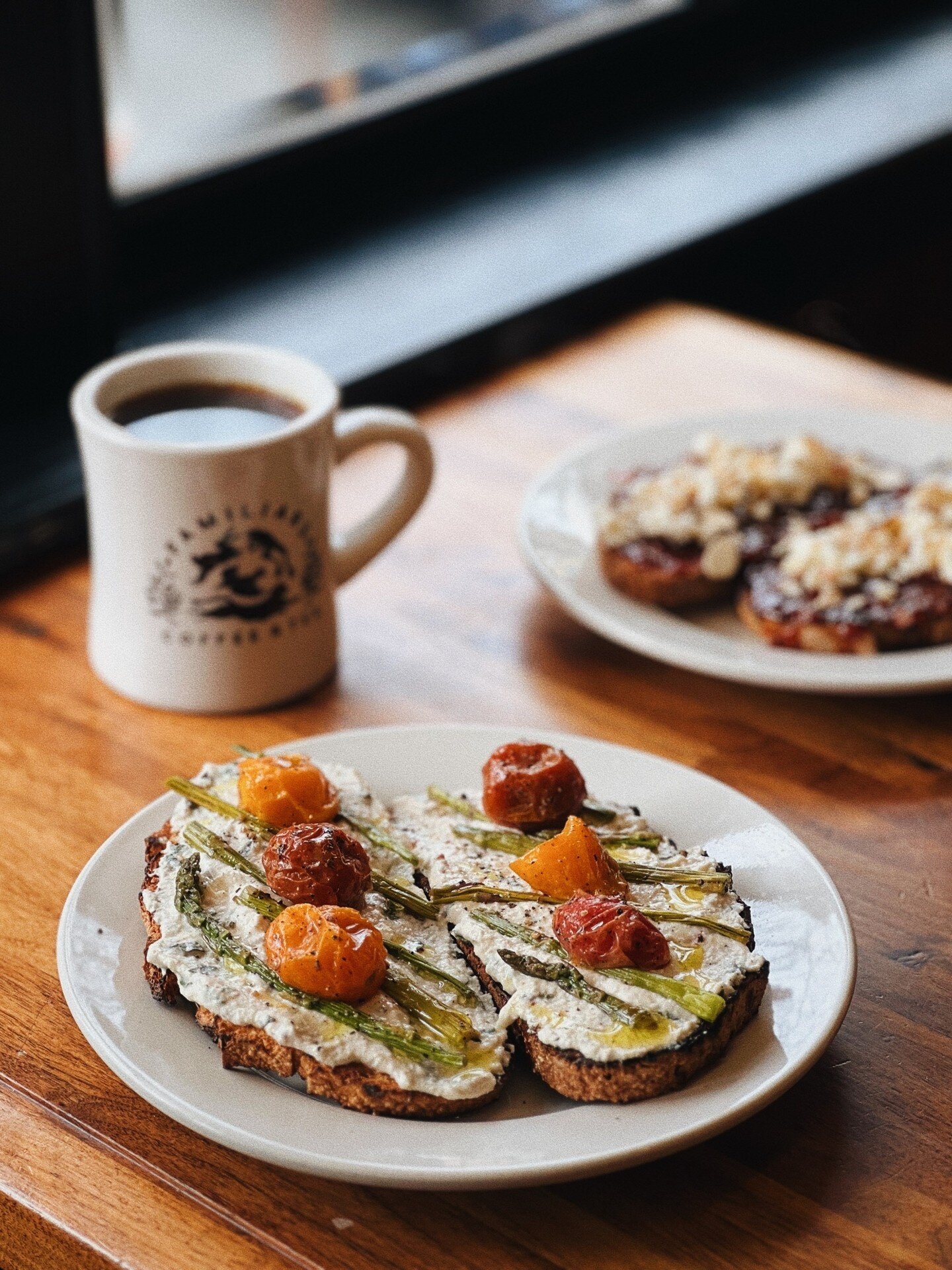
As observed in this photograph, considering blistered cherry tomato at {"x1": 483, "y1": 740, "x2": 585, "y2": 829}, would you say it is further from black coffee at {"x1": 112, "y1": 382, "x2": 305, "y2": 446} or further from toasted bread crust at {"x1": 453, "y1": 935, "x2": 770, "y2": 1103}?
black coffee at {"x1": 112, "y1": 382, "x2": 305, "y2": 446}

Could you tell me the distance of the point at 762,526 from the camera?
1496mm

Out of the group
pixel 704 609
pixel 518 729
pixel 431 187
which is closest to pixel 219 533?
pixel 518 729

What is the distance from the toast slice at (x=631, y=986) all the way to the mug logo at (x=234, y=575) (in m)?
0.35

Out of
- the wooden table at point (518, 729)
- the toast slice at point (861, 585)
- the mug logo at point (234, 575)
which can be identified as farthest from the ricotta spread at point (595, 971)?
the toast slice at point (861, 585)

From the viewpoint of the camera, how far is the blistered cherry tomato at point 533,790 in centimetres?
99

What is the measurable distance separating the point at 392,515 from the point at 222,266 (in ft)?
3.46

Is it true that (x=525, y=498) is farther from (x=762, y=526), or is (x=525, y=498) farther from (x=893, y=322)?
(x=893, y=322)

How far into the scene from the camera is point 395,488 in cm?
139

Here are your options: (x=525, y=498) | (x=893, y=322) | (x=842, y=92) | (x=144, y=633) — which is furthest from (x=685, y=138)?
(x=144, y=633)

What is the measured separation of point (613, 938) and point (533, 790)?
17 centimetres

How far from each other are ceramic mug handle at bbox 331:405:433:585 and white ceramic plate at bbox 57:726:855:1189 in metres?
0.38

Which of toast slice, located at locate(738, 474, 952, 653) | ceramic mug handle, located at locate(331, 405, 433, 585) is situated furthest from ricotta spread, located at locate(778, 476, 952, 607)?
ceramic mug handle, located at locate(331, 405, 433, 585)

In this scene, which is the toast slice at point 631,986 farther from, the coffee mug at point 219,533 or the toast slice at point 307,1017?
the coffee mug at point 219,533

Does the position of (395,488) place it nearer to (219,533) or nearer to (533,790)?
(219,533)
